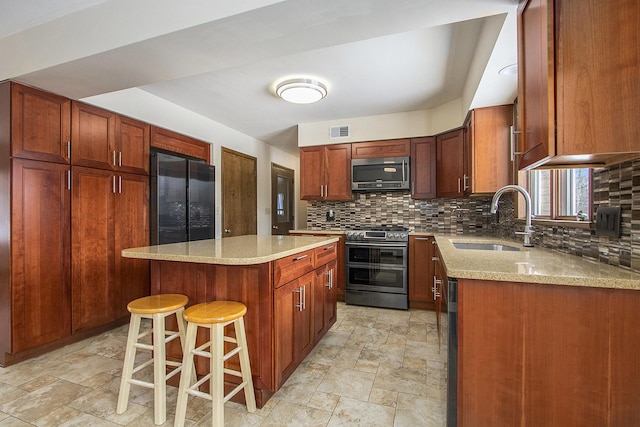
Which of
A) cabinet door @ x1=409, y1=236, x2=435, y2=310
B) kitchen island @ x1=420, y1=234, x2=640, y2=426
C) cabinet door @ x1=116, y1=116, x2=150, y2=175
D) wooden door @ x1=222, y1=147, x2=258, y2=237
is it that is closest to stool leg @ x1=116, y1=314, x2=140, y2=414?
kitchen island @ x1=420, y1=234, x2=640, y2=426

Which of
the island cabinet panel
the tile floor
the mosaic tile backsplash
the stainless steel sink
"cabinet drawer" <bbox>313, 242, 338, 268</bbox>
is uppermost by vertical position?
the mosaic tile backsplash

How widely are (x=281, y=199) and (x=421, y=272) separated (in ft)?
10.6

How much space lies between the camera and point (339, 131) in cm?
406

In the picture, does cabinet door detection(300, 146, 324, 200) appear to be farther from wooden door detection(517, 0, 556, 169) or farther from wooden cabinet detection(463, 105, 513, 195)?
wooden door detection(517, 0, 556, 169)

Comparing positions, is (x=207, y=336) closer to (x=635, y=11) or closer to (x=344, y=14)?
(x=344, y=14)

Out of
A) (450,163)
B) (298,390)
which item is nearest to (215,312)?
(298,390)

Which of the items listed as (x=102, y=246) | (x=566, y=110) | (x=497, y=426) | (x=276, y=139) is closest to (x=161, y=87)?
(x=102, y=246)

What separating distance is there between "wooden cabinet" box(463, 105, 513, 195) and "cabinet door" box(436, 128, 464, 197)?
1.78 ft

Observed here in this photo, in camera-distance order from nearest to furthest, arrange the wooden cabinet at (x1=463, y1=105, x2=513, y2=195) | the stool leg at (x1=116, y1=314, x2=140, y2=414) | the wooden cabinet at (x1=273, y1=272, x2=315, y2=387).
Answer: the stool leg at (x1=116, y1=314, x2=140, y2=414) → the wooden cabinet at (x1=273, y1=272, x2=315, y2=387) → the wooden cabinet at (x1=463, y1=105, x2=513, y2=195)

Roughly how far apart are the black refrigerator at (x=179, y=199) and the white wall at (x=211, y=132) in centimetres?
42

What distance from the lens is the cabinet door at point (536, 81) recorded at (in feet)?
3.55

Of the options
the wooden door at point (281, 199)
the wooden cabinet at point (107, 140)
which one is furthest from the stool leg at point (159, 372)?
the wooden door at point (281, 199)

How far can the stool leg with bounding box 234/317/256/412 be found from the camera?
1.54m

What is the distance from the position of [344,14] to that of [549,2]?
842mm
